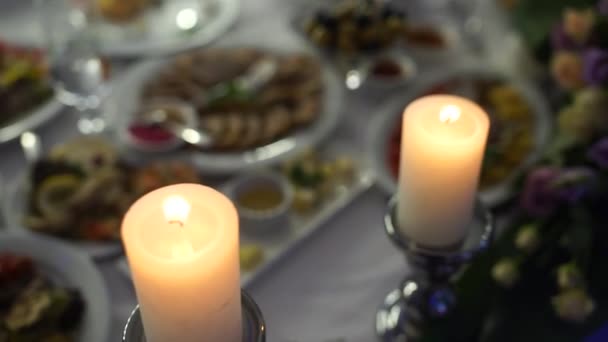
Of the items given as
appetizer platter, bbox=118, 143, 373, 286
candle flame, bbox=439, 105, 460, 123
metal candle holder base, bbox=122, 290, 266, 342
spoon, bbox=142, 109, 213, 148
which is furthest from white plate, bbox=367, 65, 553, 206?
metal candle holder base, bbox=122, 290, 266, 342

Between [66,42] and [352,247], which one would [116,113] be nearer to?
[66,42]

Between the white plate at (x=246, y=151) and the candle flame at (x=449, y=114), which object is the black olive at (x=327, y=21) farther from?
the candle flame at (x=449, y=114)

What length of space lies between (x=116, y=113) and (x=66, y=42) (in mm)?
163

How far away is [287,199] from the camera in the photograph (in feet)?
3.23

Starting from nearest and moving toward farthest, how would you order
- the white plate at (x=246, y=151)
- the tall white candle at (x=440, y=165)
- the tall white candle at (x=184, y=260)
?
the tall white candle at (x=184, y=260), the tall white candle at (x=440, y=165), the white plate at (x=246, y=151)

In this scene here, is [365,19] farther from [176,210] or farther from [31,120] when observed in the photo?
[176,210]

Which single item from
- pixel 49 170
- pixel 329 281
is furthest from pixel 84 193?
pixel 329 281

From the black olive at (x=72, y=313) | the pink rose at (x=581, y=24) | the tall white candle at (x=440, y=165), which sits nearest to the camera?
the tall white candle at (x=440, y=165)

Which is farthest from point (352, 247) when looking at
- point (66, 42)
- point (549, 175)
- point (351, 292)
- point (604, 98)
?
point (66, 42)

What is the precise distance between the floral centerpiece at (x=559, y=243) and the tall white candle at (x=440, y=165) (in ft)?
0.58

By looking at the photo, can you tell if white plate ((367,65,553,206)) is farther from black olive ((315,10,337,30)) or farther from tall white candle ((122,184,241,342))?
tall white candle ((122,184,241,342))

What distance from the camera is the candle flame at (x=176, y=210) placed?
479mm

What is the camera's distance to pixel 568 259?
2.85 ft

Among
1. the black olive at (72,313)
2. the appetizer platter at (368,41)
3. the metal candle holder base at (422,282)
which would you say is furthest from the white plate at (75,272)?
the appetizer platter at (368,41)
